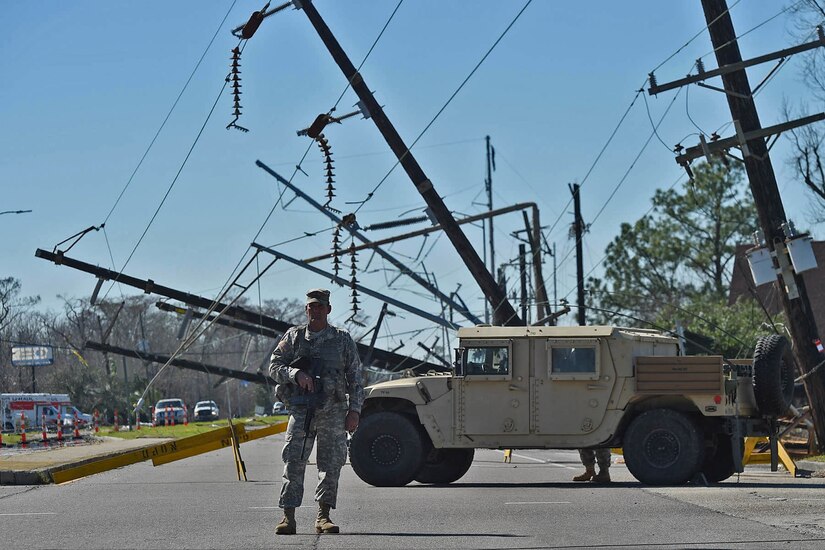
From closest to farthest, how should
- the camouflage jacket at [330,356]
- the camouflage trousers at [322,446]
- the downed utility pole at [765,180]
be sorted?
1. the camouflage trousers at [322,446]
2. the camouflage jacket at [330,356]
3. the downed utility pole at [765,180]

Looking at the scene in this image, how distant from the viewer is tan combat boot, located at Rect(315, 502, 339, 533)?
32.4 ft

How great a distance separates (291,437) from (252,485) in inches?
289

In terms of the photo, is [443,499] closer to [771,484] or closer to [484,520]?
[484,520]

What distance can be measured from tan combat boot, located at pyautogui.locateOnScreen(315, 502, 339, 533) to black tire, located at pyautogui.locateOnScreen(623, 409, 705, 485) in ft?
23.6

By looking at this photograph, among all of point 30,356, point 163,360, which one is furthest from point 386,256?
point 30,356

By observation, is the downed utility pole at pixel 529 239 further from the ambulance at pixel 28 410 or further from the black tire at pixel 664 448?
the ambulance at pixel 28 410

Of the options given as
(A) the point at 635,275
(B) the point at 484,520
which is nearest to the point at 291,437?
(B) the point at 484,520

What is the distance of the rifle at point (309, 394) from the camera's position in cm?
985

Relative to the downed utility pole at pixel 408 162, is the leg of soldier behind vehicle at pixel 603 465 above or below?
below

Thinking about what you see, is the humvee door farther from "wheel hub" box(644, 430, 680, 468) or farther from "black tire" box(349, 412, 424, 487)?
"wheel hub" box(644, 430, 680, 468)

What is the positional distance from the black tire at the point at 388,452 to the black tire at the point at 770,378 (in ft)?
14.3

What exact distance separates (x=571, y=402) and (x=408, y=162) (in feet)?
30.8

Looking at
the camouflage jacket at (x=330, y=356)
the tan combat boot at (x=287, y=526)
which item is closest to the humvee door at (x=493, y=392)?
the camouflage jacket at (x=330, y=356)

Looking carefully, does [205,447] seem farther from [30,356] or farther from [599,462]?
[30,356]
